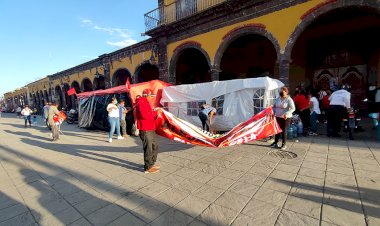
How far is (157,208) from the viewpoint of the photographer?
9.47ft

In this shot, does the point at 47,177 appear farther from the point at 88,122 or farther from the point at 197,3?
the point at 197,3

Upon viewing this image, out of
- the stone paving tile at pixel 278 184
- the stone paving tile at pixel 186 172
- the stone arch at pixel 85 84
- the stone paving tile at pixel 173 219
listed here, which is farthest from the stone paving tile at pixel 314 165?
the stone arch at pixel 85 84

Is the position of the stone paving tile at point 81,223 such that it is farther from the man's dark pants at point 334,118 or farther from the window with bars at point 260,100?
the man's dark pants at point 334,118

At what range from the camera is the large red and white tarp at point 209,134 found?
486 centimetres

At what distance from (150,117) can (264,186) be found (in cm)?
251

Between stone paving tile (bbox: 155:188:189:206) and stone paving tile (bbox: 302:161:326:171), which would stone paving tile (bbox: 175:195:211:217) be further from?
stone paving tile (bbox: 302:161:326:171)

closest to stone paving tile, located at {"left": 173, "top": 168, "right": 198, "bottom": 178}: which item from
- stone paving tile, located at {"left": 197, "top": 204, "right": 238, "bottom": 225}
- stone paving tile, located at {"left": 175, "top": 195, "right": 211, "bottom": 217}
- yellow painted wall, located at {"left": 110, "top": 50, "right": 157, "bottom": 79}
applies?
stone paving tile, located at {"left": 175, "top": 195, "right": 211, "bottom": 217}

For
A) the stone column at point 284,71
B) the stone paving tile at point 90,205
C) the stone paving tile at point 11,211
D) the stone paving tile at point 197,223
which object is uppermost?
the stone column at point 284,71

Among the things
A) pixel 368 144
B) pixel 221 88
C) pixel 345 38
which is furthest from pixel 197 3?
pixel 368 144

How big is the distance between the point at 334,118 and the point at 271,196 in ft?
16.6

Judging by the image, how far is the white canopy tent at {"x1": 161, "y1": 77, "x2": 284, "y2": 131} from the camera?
23.5 ft

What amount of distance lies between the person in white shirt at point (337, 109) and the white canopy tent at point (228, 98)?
1.82 m

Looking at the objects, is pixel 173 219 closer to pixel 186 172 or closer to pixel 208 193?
pixel 208 193

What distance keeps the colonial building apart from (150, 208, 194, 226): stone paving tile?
7.22 m
